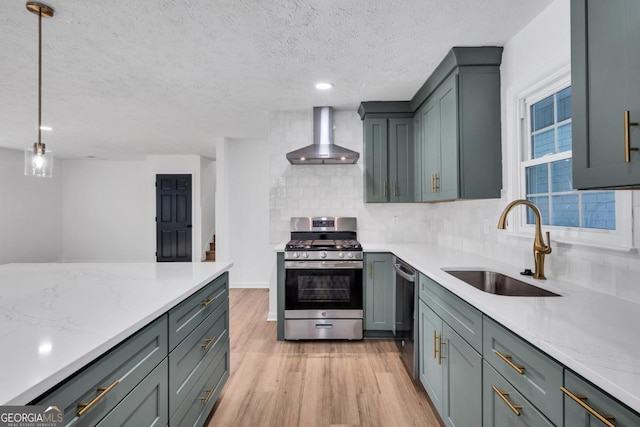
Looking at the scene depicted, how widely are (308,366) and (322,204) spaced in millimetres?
1779

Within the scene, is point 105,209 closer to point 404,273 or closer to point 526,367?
point 404,273

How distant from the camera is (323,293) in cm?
318

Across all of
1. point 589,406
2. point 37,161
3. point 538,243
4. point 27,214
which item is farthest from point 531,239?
point 27,214

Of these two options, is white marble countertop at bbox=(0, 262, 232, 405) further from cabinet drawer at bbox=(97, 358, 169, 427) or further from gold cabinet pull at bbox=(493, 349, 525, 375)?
gold cabinet pull at bbox=(493, 349, 525, 375)

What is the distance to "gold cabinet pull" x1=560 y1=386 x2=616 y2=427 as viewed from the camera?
0.74 metres

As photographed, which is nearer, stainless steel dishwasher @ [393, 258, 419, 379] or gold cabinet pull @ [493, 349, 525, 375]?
gold cabinet pull @ [493, 349, 525, 375]

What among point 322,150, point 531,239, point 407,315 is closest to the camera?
point 531,239

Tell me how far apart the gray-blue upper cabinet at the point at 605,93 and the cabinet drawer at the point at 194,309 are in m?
1.70

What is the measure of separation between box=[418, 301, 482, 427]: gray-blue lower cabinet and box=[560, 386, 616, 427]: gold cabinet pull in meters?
0.55

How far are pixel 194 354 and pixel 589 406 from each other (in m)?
1.60

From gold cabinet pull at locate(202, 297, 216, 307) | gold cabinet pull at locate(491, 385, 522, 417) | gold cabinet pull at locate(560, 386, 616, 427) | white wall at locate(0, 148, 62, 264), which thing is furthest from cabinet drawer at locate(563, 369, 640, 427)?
white wall at locate(0, 148, 62, 264)

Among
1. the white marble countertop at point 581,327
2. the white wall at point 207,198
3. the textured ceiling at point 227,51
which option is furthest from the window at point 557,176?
the white wall at point 207,198

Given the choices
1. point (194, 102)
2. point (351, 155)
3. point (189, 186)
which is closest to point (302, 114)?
point (351, 155)

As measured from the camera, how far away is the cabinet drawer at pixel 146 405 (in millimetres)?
1028
